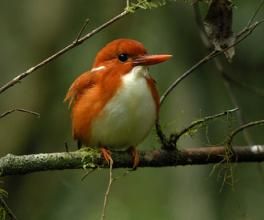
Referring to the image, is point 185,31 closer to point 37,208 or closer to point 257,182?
point 257,182

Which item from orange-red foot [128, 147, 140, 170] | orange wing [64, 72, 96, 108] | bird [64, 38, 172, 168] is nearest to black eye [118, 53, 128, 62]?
bird [64, 38, 172, 168]

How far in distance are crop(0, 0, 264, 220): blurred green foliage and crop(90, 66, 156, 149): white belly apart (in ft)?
2.38

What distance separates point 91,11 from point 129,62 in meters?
2.14

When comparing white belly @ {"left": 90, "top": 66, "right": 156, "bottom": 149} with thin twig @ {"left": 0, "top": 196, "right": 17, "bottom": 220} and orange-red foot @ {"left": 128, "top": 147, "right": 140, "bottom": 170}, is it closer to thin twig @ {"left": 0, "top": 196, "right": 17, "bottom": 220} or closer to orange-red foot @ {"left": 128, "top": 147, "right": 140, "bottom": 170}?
orange-red foot @ {"left": 128, "top": 147, "right": 140, "bottom": 170}

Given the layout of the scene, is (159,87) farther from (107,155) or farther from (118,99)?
(107,155)

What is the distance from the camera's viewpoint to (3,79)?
517cm

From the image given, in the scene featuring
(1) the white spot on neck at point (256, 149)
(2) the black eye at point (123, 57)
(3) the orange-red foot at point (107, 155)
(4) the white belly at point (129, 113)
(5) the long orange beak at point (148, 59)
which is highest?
(2) the black eye at point (123, 57)

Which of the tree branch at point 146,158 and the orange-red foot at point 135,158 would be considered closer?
the tree branch at point 146,158

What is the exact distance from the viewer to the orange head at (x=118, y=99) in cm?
331

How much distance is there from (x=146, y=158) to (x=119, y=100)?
314 mm

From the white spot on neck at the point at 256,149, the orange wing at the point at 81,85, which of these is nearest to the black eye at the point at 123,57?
the orange wing at the point at 81,85

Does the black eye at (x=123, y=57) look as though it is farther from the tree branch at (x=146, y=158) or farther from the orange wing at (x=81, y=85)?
the tree branch at (x=146, y=158)

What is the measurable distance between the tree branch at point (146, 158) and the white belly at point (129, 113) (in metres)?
0.16

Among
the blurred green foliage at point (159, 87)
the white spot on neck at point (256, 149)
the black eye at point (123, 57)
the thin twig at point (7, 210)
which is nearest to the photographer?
the thin twig at point (7, 210)
